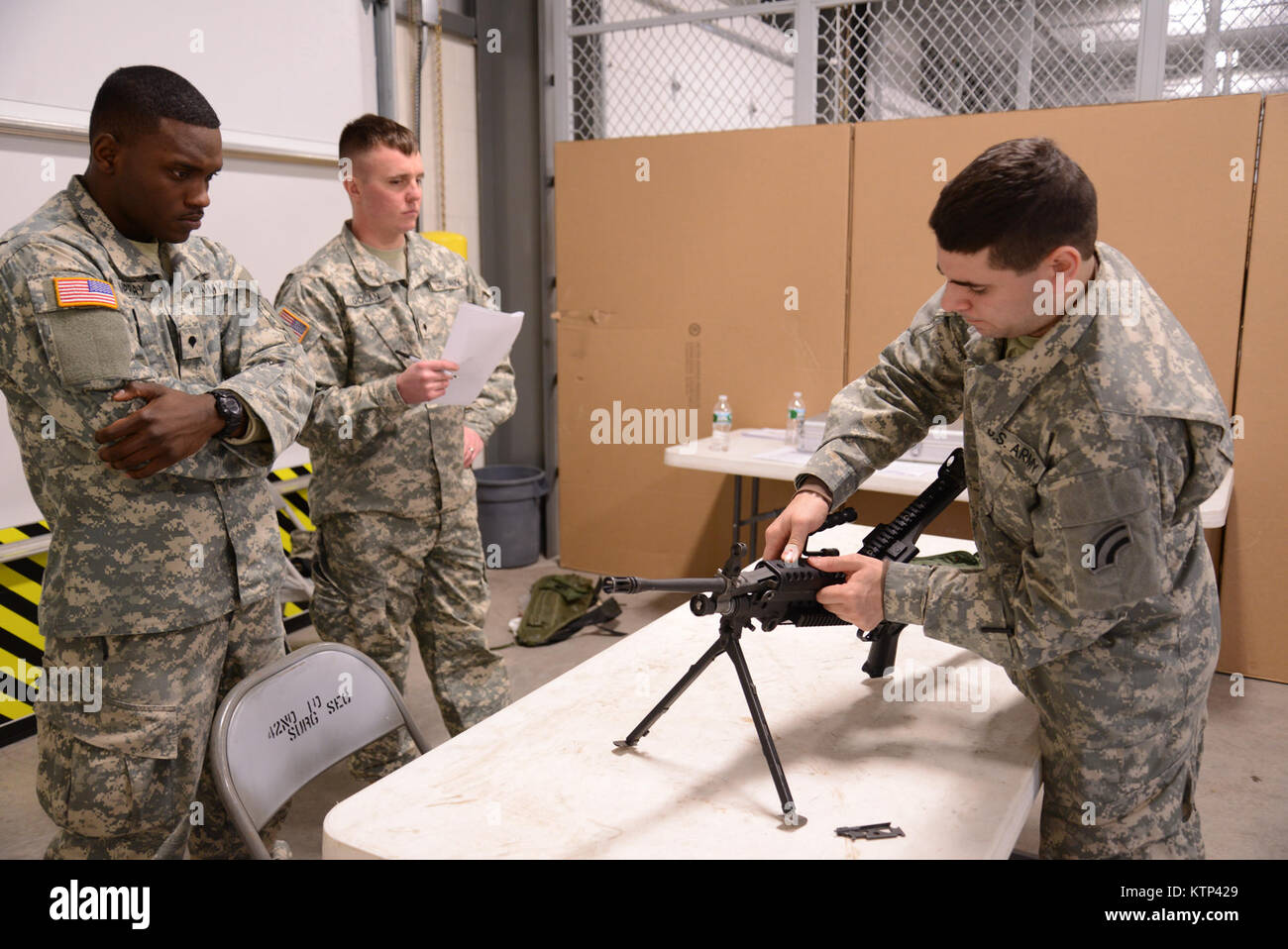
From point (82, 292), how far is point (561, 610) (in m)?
2.58

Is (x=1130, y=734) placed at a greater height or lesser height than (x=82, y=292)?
lesser

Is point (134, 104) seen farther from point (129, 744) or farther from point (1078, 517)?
point (1078, 517)

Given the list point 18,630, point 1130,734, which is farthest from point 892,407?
point 18,630

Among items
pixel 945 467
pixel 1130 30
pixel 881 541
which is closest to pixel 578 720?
pixel 881 541

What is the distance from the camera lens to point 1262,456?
3.22 meters

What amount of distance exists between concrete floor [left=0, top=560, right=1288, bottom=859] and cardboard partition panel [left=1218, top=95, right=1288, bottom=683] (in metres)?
0.17

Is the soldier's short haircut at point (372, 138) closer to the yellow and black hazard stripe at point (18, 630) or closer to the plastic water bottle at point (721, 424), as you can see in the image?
the yellow and black hazard stripe at point (18, 630)

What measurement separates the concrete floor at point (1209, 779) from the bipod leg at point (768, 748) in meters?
1.39

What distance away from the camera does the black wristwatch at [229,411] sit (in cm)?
161

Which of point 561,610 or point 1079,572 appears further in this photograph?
point 561,610

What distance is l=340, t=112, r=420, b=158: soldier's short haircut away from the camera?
2.36 metres

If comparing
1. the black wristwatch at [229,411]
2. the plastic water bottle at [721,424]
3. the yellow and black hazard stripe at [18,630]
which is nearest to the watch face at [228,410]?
the black wristwatch at [229,411]

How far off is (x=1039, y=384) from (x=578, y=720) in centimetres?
81

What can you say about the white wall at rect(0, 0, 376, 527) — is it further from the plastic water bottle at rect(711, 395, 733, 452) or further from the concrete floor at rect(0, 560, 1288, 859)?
the plastic water bottle at rect(711, 395, 733, 452)
